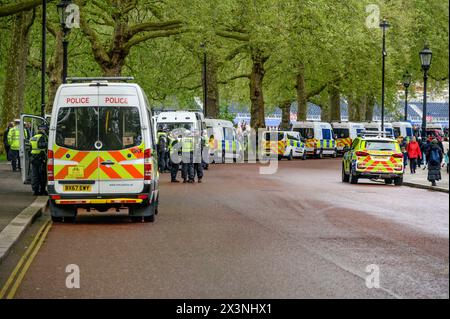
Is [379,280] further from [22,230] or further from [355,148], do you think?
[355,148]

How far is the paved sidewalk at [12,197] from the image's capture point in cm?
1917

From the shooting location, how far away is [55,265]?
42.0 feet

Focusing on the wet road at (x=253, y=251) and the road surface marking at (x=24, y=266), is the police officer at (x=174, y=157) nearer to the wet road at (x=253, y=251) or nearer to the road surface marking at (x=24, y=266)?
the wet road at (x=253, y=251)

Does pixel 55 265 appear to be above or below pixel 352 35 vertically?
below

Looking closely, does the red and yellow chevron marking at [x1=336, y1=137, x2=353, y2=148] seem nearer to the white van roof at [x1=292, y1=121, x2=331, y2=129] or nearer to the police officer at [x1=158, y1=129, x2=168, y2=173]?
the white van roof at [x1=292, y1=121, x2=331, y2=129]

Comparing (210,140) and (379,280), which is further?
(210,140)

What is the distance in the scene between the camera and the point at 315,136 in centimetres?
6512

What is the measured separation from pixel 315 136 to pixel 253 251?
5134 centimetres

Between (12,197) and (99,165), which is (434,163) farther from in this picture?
(99,165)

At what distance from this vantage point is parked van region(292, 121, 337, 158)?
214 ft

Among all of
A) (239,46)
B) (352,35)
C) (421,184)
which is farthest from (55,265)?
(239,46)

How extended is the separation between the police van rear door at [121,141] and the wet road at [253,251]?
0.76 meters

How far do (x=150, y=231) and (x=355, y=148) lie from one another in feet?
61.5
